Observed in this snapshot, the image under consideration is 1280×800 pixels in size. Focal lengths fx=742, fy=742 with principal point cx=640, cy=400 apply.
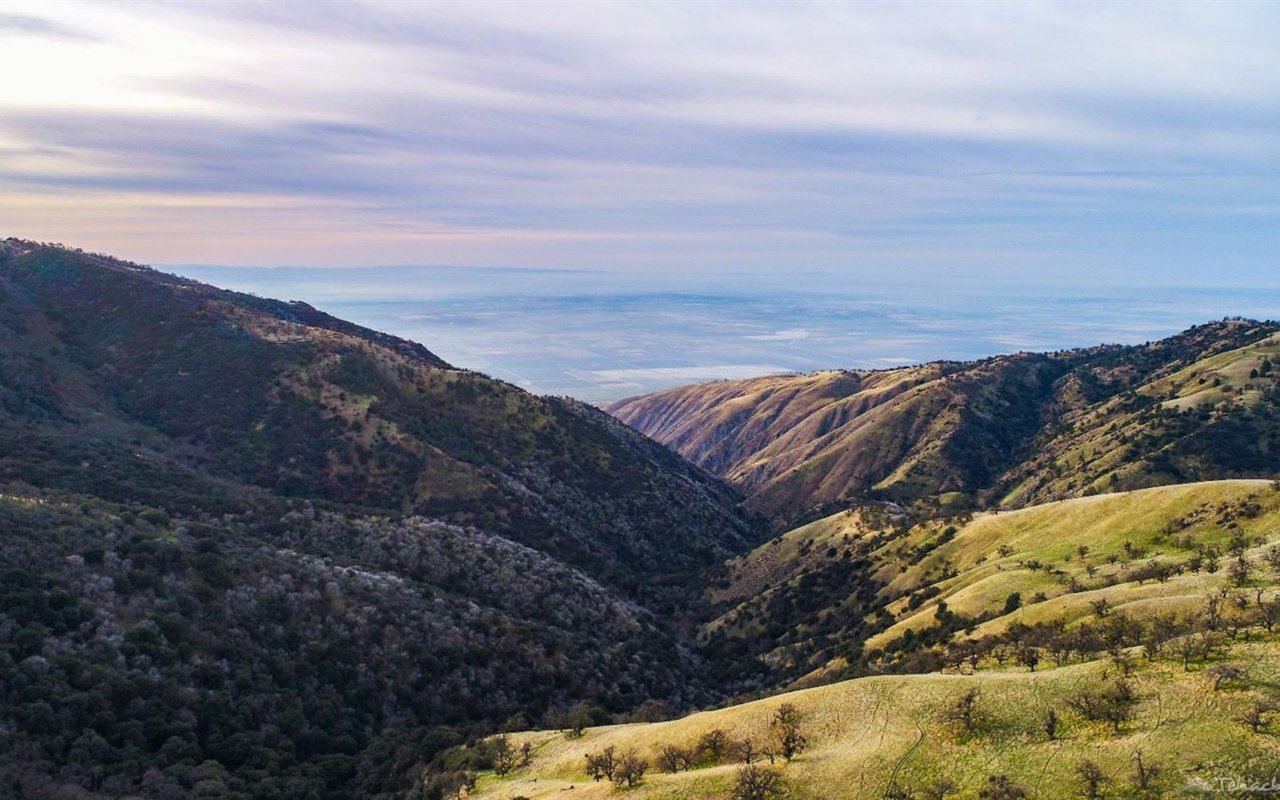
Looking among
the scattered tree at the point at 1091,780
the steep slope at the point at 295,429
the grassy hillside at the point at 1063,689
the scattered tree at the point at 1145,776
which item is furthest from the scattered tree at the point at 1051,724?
the steep slope at the point at 295,429

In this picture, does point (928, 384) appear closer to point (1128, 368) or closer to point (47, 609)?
point (1128, 368)

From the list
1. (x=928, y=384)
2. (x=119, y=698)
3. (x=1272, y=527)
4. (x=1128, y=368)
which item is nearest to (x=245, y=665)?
(x=119, y=698)

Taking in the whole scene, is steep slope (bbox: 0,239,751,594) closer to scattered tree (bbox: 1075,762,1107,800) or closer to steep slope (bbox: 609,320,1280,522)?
steep slope (bbox: 609,320,1280,522)

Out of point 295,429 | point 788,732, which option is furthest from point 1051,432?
point 788,732

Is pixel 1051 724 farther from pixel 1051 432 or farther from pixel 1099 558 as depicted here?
pixel 1051 432

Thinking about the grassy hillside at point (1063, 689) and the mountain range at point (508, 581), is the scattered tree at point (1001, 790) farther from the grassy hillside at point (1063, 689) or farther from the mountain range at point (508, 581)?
the mountain range at point (508, 581)

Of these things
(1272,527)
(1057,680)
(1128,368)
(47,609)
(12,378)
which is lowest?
(47,609)

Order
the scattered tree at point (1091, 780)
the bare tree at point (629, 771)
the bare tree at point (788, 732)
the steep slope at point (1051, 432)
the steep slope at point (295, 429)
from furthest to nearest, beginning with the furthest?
the steep slope at point (1051, 432) → the steep slope at point (295, 429) → the bare tree at point (629, 771) → the bare tree at point (788, 732) → the scattered tree at point (1091, 780)
